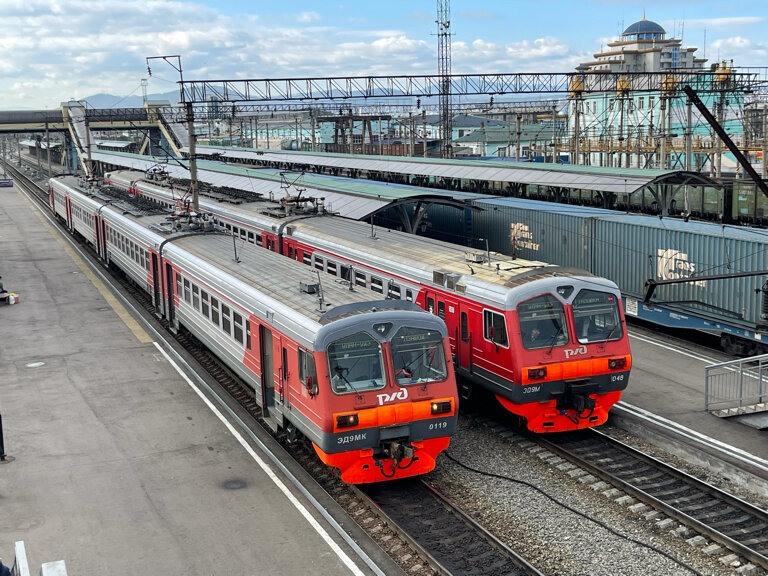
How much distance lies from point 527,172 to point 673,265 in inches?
623

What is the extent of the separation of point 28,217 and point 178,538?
177 ft

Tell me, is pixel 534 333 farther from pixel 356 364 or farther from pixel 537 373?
pixel 356 364

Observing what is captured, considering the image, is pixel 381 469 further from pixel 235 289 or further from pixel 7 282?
pixel 7 282

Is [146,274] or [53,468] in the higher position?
[146,274]

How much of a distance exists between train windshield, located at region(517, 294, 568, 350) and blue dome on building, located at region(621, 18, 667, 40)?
15105 centimetres

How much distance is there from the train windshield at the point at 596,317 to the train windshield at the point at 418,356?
318 cm

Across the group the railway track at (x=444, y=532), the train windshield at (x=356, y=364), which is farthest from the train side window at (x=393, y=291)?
the train windshield at (x=356, y=364)

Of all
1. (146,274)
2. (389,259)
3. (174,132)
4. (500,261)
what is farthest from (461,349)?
(174,132)

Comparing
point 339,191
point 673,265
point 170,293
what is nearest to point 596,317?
point 673,265

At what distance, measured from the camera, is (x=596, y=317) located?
14570 millimetres

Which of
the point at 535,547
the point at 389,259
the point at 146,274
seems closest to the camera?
the point at 535,547

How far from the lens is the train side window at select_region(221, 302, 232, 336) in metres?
16.5

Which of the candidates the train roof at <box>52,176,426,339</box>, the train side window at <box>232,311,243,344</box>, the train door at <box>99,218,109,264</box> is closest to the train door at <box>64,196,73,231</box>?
the train door at <box>99,218,109,264</box>

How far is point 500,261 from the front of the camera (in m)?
16.3
